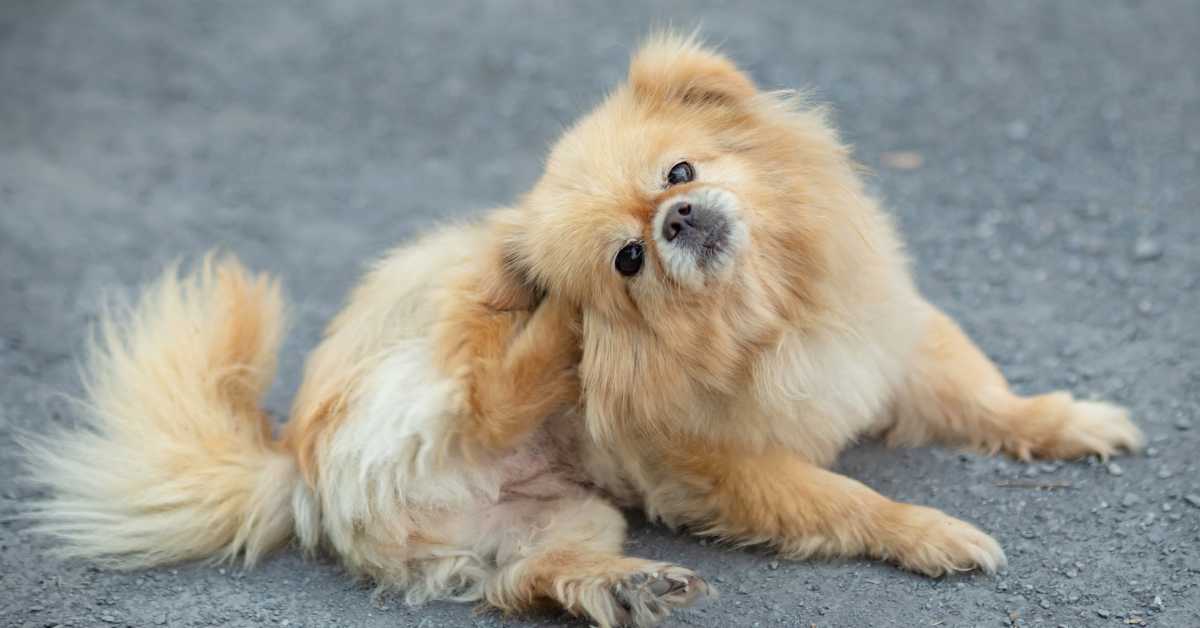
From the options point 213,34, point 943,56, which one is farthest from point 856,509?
point 213,34

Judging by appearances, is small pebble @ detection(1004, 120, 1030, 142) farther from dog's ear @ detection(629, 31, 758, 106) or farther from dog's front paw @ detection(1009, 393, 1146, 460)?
dog's ear @ detection(629, 31, 758, 106)

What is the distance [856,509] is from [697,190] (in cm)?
112

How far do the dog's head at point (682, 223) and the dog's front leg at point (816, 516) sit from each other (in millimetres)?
339

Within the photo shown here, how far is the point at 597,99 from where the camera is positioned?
394 cm

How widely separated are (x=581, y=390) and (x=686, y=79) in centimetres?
102

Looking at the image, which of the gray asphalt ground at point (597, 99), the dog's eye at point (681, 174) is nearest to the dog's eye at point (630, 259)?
the dog's eye at point (681, 174)

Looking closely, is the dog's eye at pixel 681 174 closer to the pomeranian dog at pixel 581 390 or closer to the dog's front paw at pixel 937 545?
the pomeranian dog at pixel 581 390

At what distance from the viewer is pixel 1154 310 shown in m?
4.76

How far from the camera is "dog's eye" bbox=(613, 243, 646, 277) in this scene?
10.5 ft

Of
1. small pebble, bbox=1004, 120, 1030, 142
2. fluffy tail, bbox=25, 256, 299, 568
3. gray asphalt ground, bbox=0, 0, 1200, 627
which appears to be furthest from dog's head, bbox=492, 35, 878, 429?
small pebble, bbox=1004, 120, 1030, 142

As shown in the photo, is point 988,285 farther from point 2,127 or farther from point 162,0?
point 162,0

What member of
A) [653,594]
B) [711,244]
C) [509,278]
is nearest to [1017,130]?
[711,244]

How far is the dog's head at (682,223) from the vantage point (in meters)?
3.18

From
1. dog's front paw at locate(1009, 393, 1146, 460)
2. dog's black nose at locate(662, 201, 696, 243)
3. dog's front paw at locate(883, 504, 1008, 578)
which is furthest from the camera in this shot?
dog's front paw at locate(1009, 393, 1146, 460)
